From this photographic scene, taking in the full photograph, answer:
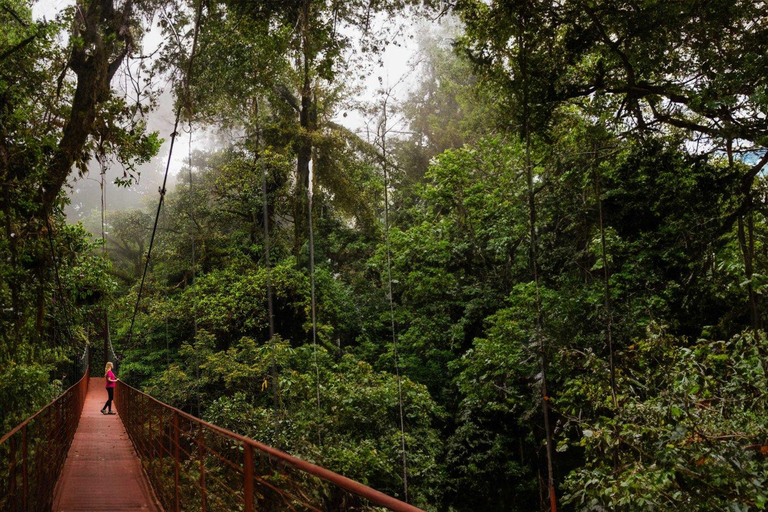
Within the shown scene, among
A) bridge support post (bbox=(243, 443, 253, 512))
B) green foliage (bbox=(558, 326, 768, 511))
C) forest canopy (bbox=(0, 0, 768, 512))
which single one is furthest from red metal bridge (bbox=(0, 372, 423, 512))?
green foliage (bbox=(558, 326, 768, 511))

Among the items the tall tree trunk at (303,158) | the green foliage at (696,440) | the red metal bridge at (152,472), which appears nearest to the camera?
the red metal bridge at (152,472)

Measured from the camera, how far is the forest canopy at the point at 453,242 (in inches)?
160

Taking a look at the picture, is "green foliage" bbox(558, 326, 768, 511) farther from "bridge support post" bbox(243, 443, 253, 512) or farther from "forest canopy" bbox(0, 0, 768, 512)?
"bridge support post" bbox(243, 443, 253, 512)

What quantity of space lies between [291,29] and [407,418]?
635cm

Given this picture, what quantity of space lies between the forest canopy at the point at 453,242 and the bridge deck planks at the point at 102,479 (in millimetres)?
819

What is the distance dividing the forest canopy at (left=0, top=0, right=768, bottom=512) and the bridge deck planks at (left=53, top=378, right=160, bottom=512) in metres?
0.82

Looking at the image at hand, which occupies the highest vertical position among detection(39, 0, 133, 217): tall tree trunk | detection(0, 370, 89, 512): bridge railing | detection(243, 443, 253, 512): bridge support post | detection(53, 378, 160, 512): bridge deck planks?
detection(39, 0, 133, 217): tall tree trunk

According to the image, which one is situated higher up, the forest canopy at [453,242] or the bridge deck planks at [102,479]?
the forest canopy at [453,242]

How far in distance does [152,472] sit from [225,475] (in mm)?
2165

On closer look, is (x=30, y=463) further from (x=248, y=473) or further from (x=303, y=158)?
(x=303, y=158)

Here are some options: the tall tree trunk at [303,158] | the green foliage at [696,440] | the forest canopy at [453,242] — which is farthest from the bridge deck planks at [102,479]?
the tall tree trunk at [303,158]

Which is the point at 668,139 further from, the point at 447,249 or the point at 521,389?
the point at 447,249

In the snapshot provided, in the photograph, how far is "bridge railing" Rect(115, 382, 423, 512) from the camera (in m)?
1.30

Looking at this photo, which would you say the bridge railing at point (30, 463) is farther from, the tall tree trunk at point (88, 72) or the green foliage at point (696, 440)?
the green foliage at point (696, 440)
